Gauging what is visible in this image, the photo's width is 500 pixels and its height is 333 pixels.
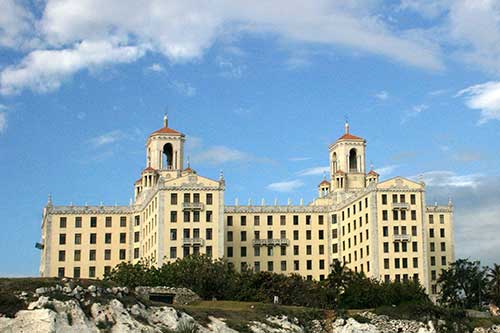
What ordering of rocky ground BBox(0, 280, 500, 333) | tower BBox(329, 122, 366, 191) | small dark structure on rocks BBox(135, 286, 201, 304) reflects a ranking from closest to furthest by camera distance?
rocky ground BBox(0, 280, 500, 333) → small dark structure on rocks BBox(135, 286, 201, 304) → tower BBox(329, 122, 366, 191)

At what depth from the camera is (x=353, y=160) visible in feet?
523

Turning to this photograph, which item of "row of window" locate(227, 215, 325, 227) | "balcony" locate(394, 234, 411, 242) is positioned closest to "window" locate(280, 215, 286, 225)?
"row of window" locate(227, 215, 325, 227)

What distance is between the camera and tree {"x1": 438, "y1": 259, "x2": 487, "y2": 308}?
125m

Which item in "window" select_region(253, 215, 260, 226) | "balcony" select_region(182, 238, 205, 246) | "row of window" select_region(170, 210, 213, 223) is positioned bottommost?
"balcony" select_region(182, 238, 205, 246)

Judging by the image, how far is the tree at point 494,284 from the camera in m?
122

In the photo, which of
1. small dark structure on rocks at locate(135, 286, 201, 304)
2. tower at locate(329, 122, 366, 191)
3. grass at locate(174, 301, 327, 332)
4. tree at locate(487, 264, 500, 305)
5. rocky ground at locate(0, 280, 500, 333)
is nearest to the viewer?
rocky ground at locate(0, 280, 500, 333)

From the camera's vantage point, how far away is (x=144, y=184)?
14938 centimetres

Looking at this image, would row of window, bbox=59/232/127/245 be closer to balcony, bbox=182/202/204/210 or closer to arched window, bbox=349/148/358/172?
balcony, bbox=182/202/204/210

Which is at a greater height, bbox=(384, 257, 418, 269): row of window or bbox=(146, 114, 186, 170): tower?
bbox=(146, 114, 186, 170): tower

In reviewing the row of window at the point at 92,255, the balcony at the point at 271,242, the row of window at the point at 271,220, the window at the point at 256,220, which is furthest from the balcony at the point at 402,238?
the row of window at the point at 92,255

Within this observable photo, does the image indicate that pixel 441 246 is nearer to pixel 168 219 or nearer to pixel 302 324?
pixel 168 219

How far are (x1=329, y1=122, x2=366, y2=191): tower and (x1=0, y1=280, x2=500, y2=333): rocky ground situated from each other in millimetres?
74918

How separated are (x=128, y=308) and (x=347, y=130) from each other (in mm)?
99899

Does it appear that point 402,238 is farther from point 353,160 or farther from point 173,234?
point 173,234
